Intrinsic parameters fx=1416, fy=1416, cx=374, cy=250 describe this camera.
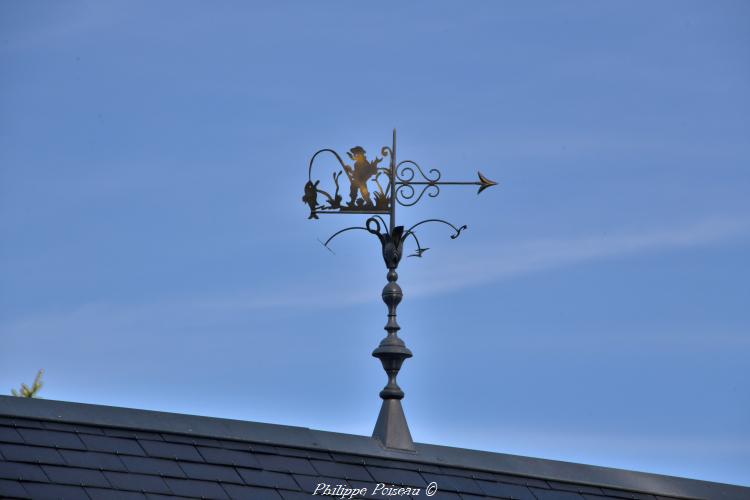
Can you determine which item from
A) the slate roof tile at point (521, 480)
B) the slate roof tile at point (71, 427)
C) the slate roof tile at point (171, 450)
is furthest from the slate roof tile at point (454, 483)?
the slate roof tile at point (71, 427)

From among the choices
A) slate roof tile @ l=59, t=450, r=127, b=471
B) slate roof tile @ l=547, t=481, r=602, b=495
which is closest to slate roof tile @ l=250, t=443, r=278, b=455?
slate roof tile @ l=59, t=450, r=127, b=471

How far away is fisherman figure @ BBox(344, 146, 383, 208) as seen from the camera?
1209 centimetres

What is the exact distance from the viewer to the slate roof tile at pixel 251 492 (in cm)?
978

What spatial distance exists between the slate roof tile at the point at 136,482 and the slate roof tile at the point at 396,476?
1.68 m

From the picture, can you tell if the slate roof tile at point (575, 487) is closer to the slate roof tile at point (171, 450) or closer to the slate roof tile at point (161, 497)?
the slate roof tile at point (171, 450)

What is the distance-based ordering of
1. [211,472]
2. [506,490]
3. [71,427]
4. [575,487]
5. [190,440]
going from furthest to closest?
1. [575,487]
2. [506,490]
3. [190,440]
4. [211,472]
5. [71,427]

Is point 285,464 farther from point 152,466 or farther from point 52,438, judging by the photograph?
point 52,438

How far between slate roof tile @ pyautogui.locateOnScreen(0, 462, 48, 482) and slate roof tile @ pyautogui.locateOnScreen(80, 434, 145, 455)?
428 millimetres

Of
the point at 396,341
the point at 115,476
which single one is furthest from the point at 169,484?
the point at 396,341

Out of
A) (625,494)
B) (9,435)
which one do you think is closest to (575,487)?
(625,494)

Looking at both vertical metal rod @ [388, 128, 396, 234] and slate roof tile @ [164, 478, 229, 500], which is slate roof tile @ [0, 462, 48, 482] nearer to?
slate roof tile @ [164, 478, 229, 500]

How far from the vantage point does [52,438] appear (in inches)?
379

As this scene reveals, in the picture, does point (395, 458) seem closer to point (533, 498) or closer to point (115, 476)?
point (533, 498)

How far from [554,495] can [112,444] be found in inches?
139
